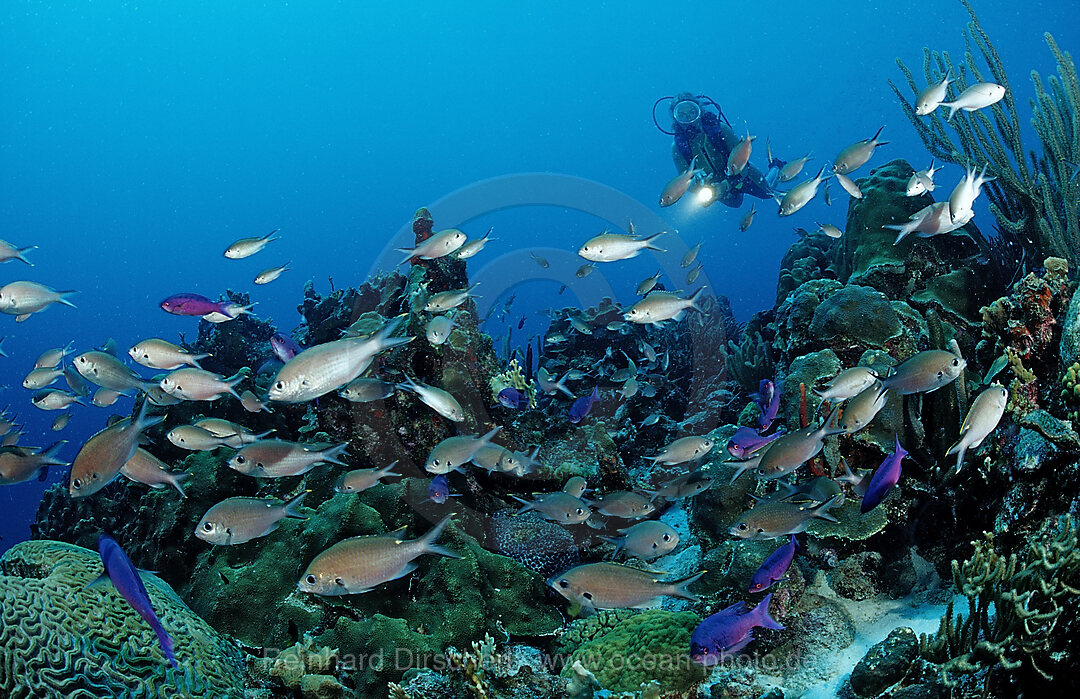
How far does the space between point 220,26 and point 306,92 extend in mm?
14901

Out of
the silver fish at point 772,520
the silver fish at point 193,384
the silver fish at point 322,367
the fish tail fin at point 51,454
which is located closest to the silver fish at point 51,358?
the fish tail fin at point 51,454

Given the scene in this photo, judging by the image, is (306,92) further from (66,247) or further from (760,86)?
(760,86)

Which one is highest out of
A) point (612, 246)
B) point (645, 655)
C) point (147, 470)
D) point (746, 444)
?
point (612, 246)

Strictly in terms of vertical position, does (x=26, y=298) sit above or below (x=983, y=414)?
above

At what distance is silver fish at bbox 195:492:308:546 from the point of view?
11.3 ft

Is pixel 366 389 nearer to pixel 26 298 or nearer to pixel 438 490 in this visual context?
pixel 438 490

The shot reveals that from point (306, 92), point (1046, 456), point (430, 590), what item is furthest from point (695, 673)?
point (306, 92)

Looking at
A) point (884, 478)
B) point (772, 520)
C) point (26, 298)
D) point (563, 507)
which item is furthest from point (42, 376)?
point (884, 478)

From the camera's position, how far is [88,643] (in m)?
3.11

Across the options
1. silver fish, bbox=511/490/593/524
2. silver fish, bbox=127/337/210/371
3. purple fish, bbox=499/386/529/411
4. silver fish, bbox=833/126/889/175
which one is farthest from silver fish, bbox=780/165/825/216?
silver fish, bbox=127/337/210/371

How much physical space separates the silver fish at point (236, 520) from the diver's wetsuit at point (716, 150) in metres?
10.1

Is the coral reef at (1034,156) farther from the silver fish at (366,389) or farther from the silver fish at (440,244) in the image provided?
the silver fish at (366,389)

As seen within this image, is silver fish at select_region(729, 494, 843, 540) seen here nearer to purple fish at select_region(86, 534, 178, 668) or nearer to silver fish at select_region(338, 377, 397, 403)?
purple fish at select_region(86, 534, 178, 668)

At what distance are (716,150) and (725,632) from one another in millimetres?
10475
